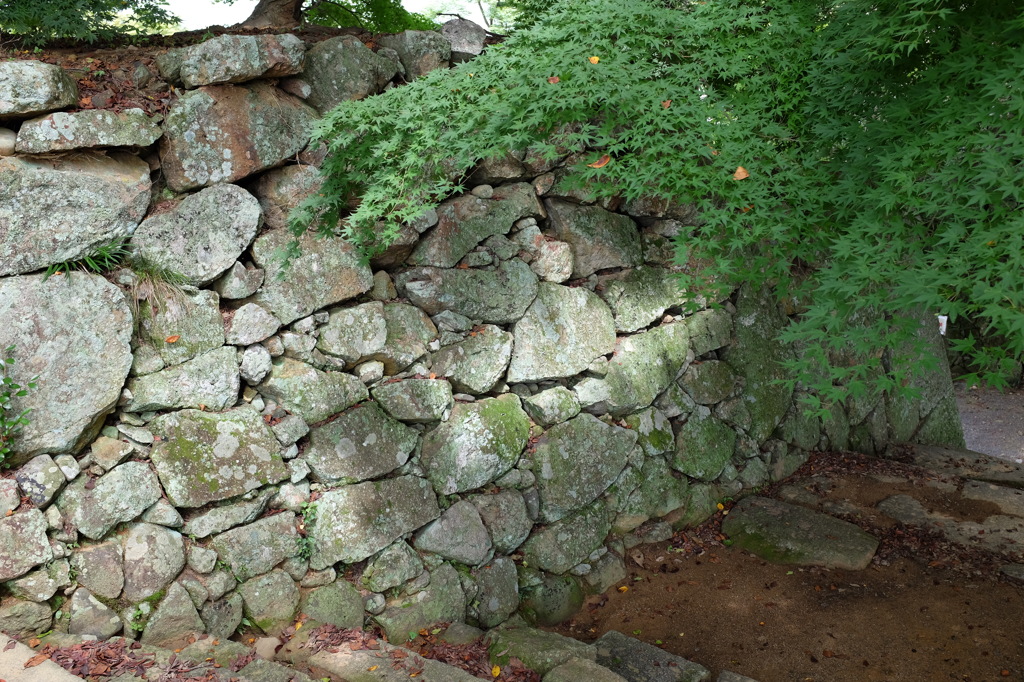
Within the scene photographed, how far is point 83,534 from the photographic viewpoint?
3.30 m

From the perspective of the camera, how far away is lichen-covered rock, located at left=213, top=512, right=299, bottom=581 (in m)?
3.61

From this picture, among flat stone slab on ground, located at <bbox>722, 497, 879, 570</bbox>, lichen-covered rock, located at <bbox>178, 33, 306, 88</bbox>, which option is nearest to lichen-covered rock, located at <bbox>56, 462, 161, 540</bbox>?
lichen-covered rock, located at <bbox>178, 33, 306, 88</bbox>

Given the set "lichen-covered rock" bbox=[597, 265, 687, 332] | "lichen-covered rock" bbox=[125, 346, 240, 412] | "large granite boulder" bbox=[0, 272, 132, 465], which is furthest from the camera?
"lichen-covered rock" bbox=[597, 265, 687, 332]

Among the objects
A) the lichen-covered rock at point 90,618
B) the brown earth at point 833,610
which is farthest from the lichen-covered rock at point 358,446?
the brown earth at point 833,610

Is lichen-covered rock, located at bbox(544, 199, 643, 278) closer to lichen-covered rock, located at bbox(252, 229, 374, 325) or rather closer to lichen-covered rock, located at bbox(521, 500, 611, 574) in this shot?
lichen-covered rock, located at bbox(252, 229, 374, 325)

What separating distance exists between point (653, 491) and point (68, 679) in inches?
141

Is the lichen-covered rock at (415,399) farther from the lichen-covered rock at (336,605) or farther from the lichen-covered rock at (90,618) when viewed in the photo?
the lichen-covered rock at (90,618)

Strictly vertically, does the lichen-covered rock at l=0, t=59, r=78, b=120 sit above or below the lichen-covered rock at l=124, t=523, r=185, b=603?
above

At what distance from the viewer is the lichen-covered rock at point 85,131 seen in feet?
11.0

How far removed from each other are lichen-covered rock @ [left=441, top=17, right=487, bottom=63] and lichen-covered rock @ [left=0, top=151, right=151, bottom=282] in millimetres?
2154

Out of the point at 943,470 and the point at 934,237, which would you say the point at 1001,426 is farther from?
the point at 934,237

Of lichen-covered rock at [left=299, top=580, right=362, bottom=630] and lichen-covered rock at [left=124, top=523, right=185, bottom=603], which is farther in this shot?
lichen-covered rock at [left=299, top=580, right=362, bottom=630]

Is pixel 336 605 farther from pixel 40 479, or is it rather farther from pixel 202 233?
pixel 202 233

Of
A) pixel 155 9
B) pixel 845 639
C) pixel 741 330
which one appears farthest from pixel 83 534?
pixel 741 330
